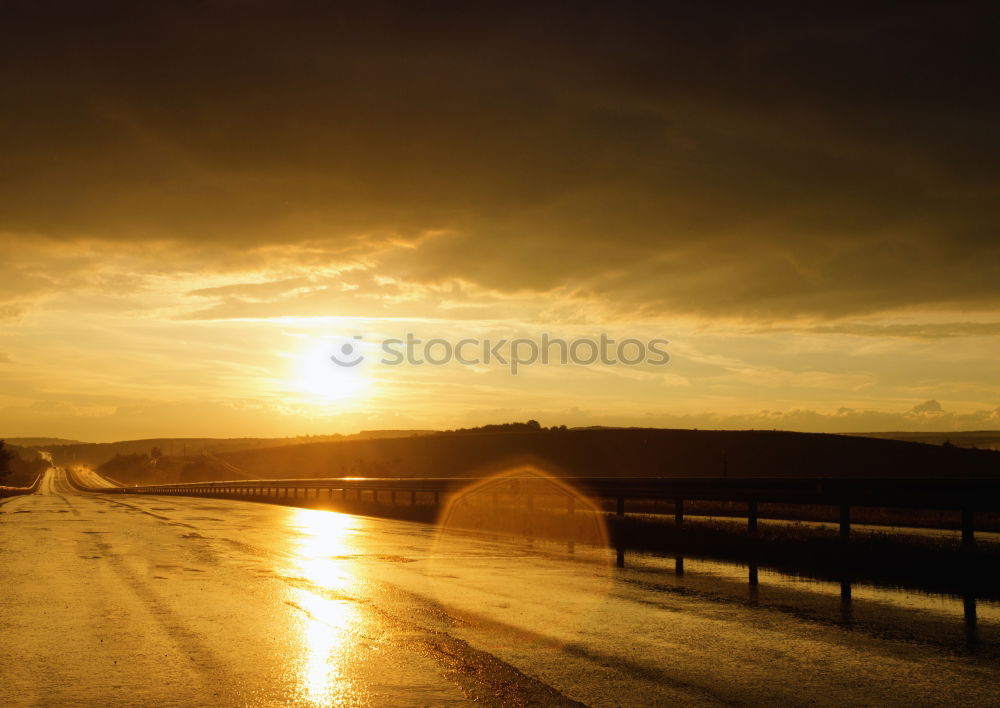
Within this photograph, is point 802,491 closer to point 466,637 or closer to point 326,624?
point 466,637

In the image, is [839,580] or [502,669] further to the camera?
[839,580]

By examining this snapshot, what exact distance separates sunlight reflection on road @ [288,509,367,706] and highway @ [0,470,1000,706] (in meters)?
0.03

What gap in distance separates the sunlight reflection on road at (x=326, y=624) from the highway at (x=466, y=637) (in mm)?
28

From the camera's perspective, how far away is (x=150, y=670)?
6.97 metres

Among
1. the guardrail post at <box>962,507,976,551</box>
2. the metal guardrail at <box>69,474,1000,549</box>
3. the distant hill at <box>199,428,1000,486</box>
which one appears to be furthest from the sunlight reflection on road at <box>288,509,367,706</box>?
Result: the distant hill at <box>199,428,1000,486</box>

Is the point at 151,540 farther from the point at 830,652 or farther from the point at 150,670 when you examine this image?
the point at 830,652

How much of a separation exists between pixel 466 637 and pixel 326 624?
1492 mm

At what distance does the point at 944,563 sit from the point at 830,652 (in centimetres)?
680

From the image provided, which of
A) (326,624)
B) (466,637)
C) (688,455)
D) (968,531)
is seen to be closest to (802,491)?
(968,531)

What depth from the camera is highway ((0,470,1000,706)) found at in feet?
20.9

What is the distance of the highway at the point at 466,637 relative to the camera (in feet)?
20.9

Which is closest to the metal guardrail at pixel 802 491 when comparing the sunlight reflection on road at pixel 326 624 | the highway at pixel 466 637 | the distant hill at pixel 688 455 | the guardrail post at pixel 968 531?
the guardrail post at pixel 968 531

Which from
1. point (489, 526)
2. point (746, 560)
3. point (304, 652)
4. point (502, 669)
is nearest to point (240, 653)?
point (304, 652)

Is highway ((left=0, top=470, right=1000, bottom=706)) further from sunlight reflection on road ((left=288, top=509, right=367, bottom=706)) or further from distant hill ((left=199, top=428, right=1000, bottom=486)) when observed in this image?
distant hill ((left=199, top=428, right=1000, bottom=486))
